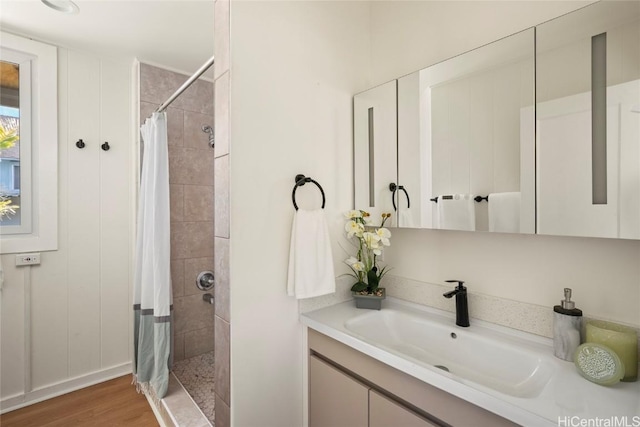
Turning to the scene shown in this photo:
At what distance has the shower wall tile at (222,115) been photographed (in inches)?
47.4

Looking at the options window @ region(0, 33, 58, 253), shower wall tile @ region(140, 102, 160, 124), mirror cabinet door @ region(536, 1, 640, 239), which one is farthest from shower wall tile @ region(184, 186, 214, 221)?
mirror cabinet door @ region(536, 1, 640, 239)

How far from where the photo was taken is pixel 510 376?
3.39 ft

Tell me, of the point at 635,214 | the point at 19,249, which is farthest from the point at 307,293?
the point at 19,249

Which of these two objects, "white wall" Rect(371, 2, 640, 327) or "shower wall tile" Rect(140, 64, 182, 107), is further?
"shower wall tile" Rect(140, 64, 182, 107)

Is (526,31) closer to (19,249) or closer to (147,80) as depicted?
(147,80)

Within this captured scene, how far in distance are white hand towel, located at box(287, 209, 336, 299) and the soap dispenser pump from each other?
2.72ft

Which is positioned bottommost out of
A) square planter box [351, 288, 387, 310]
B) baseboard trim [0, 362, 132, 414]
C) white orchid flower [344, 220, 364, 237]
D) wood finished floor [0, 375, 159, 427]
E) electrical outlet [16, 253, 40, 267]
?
wood finished floor [0, 375, 159, 427]

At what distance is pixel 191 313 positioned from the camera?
8.04 ft

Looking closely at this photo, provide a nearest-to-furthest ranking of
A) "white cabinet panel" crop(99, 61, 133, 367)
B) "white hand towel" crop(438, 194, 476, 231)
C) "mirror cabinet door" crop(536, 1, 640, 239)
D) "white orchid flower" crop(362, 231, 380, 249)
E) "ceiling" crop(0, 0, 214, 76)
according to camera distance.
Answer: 1. "mirror cabinet door" crop(536, 1, 640, 239)
2. "white hand towel" crop(438, 194, 476, 231)
3. "white orchid flower" crop(362, 231, 380, 249)
4. "ceiling" crop(0, 0, 214, 76)
5. "white cabinet panel" crop(99, 61, 133, 367)

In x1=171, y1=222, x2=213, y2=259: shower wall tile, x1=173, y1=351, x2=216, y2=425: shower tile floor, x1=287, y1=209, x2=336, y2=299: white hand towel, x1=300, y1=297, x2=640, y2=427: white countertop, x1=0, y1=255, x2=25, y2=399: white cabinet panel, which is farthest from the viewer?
x1=171, y1=222, x2=213, y2=259: shower wall tile

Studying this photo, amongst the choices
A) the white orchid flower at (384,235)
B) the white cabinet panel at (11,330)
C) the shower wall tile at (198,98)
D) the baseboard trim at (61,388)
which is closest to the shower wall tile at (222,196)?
the white orchid flower at (384,235)

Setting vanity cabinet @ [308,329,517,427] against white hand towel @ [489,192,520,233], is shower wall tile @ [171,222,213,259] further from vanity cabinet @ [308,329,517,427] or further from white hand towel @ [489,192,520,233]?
white hand towel @ [489,192,520,233]

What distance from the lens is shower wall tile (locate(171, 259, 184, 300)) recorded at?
7.68 feet

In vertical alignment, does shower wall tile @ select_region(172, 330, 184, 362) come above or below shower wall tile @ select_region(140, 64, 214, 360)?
below
